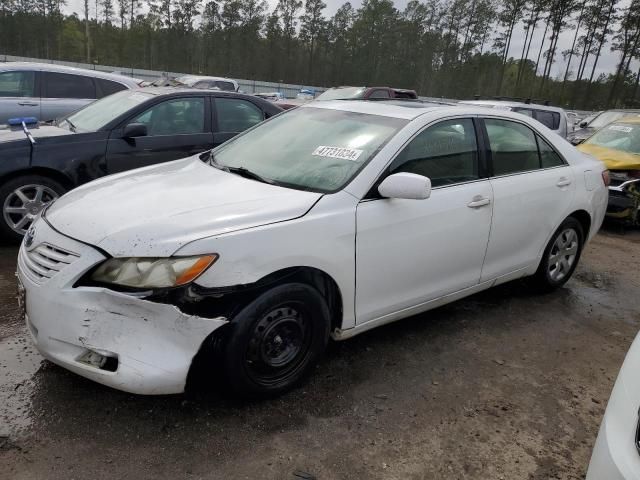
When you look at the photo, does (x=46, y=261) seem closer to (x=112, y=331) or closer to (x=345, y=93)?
(x=112, y=331)

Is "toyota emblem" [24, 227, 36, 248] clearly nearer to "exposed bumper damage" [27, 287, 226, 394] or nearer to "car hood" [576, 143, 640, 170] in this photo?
"exposed bumper damage" [27, 287, 226, 394]

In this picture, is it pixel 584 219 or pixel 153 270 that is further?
pixel 584 219

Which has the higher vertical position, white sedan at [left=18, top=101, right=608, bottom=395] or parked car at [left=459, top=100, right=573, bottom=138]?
parked car at [left=459, top=100, right=573, bottom=138]

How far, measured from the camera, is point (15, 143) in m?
4.74

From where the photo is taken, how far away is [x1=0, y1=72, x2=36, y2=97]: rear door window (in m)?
7.59

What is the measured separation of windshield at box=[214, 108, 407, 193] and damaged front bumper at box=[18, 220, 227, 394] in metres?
1.07

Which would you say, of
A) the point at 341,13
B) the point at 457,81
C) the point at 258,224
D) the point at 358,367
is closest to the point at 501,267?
the point at 358,367

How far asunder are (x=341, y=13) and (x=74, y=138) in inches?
2716

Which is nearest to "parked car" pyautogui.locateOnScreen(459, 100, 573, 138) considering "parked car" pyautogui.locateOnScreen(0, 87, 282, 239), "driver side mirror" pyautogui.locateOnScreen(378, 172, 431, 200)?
"parked car" pyautogui.locateOnScreen(0, 87, 282, 239)

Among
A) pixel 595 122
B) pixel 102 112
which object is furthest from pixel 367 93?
pixel 102 112

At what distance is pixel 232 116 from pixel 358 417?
4.34m

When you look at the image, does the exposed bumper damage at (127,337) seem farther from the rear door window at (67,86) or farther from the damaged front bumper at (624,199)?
the damaged front bumper at (624,199)

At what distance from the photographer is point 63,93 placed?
786cm

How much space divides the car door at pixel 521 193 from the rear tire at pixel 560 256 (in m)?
0.18
